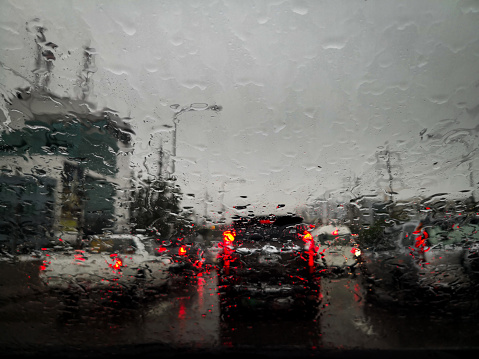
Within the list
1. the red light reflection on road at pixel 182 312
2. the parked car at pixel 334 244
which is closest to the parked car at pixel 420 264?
the parked car at pixel 334 244

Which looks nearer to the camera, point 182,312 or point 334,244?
point 182,312

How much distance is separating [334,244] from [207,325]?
1536mm

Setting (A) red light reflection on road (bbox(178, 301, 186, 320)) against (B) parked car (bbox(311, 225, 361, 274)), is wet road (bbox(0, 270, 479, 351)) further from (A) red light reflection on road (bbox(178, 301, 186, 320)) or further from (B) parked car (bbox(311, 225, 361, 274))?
(B) parked car (bbox(311, 225, 361, 274))

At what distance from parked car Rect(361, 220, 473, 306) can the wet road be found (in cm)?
21

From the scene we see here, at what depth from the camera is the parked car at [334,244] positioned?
12.2 feet

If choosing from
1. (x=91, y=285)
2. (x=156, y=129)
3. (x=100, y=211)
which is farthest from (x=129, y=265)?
(x=156, y=129)

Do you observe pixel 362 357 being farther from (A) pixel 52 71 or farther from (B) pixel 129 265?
(A) pixel 52 71

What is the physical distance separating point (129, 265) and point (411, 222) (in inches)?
113

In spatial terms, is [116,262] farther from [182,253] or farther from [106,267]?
[182,253]

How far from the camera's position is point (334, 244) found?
3746 mm

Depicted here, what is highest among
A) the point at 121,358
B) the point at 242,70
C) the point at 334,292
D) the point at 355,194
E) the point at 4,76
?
the point at 242,70

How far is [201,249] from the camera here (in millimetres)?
3674

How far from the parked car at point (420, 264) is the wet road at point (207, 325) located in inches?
8.2

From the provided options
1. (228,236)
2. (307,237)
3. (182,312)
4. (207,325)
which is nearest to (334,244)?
(307,237)
